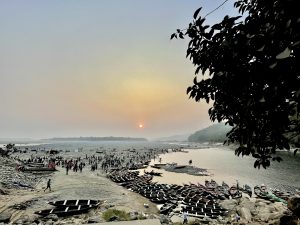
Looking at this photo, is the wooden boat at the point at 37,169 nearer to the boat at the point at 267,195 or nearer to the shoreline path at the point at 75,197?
the shoreline path at the point at 75,197

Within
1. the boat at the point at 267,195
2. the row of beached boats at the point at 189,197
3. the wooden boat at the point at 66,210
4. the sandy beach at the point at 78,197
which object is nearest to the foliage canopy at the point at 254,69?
the sandy beach at the point at 78,197

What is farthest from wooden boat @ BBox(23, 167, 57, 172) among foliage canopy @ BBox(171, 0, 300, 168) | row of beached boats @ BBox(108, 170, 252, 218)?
foliage canopy @ BBox(171, 0, 300, 168)

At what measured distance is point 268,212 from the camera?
27.6m

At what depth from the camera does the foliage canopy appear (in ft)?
16.7

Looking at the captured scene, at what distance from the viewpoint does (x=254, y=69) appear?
19.5ft

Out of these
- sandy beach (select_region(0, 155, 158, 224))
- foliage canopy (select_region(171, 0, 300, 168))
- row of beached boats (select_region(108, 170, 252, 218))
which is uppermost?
foliage canopy (select_region(171, 0, 300, 168))

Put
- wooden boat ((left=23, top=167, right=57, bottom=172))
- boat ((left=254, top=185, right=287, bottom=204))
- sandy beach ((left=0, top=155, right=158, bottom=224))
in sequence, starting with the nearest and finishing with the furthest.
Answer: sandy beach ((left=0, top=155, right=158, bottom=224)) < boat ((left=254, top=185, right=287, bottom=204)) < wooden boat ((left=23, top=167, right=57, bottom=172))

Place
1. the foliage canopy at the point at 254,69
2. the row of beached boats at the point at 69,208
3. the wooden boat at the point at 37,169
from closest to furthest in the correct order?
the foliage canopy at the point at 254,69 → the row of beached boats at the point at 69,208 → the wooden boat at the point at 37,169

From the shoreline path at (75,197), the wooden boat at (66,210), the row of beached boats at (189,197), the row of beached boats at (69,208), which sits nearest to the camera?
the wooden boat at (66,210)

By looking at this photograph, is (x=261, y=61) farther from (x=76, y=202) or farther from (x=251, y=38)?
(x=76, y=202)

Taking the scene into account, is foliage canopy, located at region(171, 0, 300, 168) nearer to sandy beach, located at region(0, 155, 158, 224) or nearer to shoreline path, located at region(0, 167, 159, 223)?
sandy beach, located at region(0, 155, 158, 224)

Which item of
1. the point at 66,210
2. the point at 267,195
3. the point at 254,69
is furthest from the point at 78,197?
the point at 254,69

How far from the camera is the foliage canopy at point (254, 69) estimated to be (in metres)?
5.09

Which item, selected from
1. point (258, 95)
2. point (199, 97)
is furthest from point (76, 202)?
point (258, 95)
